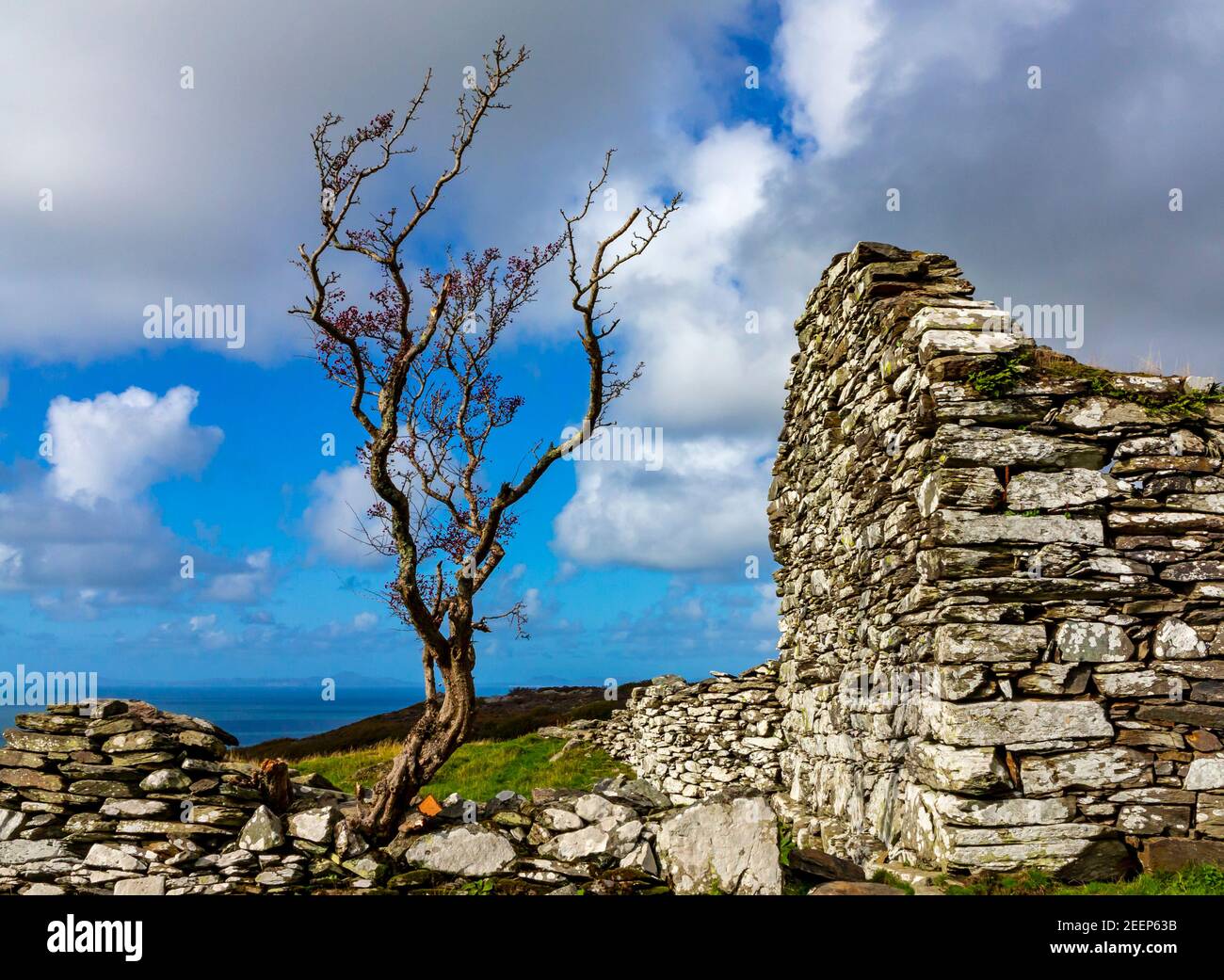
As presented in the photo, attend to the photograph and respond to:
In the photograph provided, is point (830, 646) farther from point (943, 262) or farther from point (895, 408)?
point (943, 262)

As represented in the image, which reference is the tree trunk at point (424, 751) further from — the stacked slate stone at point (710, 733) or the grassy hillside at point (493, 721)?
the grassy hillside at point (493, 721)

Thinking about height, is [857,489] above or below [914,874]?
above

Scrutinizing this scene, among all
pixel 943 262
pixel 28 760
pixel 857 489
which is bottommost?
pixel 28 760

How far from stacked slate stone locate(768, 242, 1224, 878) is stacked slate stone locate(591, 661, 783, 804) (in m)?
5.89

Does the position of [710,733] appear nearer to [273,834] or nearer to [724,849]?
[724,849]

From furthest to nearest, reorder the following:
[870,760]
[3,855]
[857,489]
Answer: [857,489], [870,760], [3,855]

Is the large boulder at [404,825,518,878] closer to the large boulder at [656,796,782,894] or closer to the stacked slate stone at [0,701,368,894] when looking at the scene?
the stacked slate stone at [0,701,368,894]

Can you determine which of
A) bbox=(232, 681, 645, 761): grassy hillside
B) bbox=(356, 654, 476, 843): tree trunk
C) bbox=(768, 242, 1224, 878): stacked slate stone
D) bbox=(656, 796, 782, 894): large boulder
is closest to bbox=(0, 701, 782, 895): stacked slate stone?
bbox=(656, 796, 782, 894): large boulder

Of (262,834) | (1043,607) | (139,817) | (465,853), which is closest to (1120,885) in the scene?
(1043,607)

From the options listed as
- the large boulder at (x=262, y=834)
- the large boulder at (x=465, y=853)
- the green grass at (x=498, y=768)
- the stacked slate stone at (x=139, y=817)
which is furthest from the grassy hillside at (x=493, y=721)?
the large boulder at (x=465, y=853)

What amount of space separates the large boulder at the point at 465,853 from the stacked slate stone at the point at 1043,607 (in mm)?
3788
